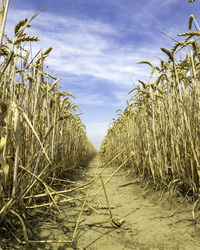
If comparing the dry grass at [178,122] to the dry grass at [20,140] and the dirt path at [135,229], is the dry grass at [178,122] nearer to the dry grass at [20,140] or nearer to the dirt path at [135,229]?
the dirt path at [135,229]

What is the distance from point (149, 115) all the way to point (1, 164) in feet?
5.55

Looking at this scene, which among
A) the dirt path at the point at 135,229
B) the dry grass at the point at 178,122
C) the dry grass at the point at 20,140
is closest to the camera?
the dry grass at the point at 20,140

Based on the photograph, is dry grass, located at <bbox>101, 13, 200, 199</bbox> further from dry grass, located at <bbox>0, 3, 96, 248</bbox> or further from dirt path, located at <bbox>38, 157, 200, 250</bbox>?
dry grass, located at <bbox>0, 3, 96, 248</bbox>

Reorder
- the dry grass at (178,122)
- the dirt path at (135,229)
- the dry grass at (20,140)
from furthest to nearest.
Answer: the dry grass at (178,122)
the dirt path at (135,229)
the dry grass at (20,140)

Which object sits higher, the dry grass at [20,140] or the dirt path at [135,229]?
the dry grass at [20,140]

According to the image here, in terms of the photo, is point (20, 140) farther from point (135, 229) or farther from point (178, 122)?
point (178, 122)

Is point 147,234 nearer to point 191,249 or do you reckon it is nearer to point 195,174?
point 191,249

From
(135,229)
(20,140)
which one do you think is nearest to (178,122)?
(135,229)

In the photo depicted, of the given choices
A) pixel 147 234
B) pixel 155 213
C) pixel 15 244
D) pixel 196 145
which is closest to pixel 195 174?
pixel 196 145

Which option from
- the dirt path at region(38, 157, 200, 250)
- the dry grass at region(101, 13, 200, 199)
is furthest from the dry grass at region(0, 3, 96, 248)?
the dry grass at region(101, 13, 200, 199)

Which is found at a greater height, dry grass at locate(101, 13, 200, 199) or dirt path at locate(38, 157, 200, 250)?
dry grass at locate(101, 13, 200, 199)

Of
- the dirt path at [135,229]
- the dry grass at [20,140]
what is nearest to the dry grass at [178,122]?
the dirt path at [135,229]

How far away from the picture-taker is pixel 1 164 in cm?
73

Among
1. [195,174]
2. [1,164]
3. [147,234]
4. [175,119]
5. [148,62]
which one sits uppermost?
[148,62]
